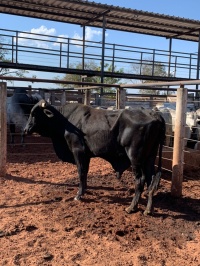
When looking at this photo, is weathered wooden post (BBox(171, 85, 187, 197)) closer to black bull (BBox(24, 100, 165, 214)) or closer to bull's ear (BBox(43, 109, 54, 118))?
black bull (BBox(24, 100, 165, 214))

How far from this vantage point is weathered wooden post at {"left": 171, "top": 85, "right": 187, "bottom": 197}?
17.4 feet

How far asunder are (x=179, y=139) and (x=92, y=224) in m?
2.12

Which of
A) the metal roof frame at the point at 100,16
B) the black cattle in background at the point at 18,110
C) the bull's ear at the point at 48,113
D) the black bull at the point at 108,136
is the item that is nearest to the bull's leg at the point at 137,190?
the black bull at the point at 108,136

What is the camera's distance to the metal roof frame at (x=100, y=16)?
13.1m

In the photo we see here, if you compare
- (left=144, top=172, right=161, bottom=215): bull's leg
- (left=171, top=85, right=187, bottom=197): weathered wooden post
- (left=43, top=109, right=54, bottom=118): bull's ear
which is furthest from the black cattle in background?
(left=144, top=172, right=161, bottom=215): bull's leg

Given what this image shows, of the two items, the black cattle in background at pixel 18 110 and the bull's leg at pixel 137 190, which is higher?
the black cattle in background at pixel 18 110

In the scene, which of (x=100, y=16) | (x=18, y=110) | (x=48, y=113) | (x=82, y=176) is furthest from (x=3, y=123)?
(x=100, y=16)

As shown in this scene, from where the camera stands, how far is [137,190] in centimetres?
476

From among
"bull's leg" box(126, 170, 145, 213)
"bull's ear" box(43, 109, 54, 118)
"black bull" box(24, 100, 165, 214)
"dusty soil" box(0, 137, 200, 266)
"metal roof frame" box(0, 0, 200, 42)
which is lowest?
"dusty soil" box(0, 137, 200, 266)

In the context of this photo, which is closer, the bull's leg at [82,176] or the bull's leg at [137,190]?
the bull's leg at [137,190]

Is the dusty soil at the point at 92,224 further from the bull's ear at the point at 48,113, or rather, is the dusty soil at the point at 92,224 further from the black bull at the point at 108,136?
the bull's ear at the point at 48,113

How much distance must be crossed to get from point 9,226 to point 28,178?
7.08 ft

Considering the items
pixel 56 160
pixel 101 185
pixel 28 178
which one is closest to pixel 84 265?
pixel 101 185

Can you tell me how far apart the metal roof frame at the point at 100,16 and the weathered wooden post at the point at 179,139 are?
8733 mm
